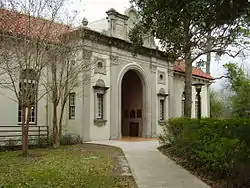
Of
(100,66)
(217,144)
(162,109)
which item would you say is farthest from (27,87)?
(162,109)

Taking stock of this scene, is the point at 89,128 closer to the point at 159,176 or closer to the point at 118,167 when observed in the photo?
the point at 118,167

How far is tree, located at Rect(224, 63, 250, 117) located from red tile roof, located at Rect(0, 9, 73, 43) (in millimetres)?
19401

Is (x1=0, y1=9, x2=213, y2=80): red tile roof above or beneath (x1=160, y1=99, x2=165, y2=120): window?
above

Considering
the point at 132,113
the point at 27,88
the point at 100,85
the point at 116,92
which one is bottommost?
the point at 132,113

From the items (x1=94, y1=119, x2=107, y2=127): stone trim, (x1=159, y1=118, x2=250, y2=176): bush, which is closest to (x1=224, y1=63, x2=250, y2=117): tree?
(x1=94, y1=119, x2=107, y2=127): stone trim

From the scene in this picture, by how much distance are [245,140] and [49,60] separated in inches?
418

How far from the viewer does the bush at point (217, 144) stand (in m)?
7.84

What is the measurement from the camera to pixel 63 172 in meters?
9.90

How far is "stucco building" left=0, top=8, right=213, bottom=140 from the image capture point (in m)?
21.1

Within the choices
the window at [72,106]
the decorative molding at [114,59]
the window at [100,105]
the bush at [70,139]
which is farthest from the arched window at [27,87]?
the decorative molding at [114,59]

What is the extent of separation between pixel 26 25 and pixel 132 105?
1537 cm

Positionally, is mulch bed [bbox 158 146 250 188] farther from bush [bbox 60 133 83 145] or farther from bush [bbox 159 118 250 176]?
bush [bbox 60 133 83 145]

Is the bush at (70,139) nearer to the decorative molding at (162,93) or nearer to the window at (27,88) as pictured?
the window at (27,88)

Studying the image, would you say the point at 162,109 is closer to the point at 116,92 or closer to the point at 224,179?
the point at 116,92
